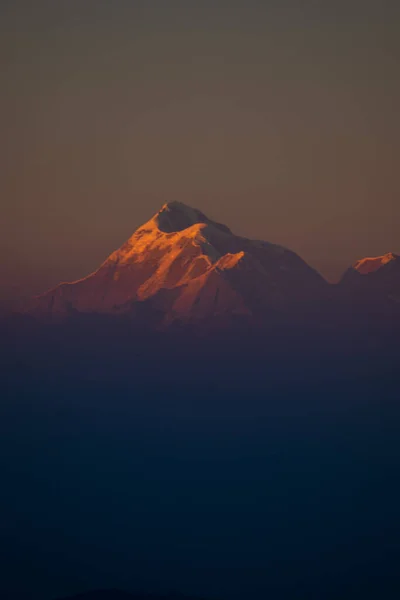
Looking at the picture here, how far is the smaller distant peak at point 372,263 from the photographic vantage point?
17725 cm

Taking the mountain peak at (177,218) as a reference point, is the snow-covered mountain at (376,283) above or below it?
below

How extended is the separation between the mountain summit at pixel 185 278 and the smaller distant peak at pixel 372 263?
1225 centimetres

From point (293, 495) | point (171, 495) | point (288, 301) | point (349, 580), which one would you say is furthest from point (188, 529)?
point (288, 301)

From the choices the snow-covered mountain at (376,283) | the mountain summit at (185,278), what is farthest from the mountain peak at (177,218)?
the snow-covered mountain at (376,283)

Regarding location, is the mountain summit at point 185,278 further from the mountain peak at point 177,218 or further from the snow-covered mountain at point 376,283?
the snow-covered mountain at point 376,283

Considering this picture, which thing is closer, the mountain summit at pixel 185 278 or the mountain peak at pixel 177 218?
the mountain summit at pixel 185 278

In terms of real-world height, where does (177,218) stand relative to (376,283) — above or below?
above

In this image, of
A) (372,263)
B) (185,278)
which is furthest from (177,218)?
(372,263)

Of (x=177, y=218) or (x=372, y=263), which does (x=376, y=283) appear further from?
(x=177, y=218)

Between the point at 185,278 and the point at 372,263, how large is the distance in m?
41.9

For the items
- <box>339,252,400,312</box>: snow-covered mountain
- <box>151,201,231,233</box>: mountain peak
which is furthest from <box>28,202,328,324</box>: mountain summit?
<box>339,252,400,312</box>: snow-covered mountain

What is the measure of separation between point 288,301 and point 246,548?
55.9 meters

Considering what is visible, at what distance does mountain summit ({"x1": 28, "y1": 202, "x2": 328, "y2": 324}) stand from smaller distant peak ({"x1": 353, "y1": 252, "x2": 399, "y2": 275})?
12250 mm

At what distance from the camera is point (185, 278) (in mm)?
172875
